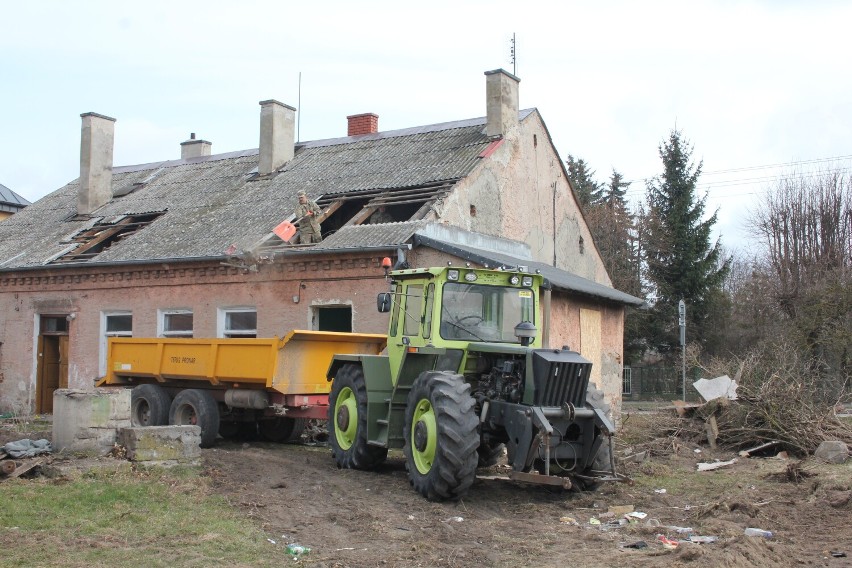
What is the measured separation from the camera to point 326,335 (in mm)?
13031

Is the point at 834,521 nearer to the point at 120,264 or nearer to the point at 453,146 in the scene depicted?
the point at 453,146

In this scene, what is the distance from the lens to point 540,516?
867 cm

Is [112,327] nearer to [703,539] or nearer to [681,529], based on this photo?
[681,529]

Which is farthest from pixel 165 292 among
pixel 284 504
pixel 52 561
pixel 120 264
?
pixel 52 561

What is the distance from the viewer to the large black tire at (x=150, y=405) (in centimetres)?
1415

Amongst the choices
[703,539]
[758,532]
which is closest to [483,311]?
[703,539]

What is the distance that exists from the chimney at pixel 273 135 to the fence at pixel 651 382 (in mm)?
15818

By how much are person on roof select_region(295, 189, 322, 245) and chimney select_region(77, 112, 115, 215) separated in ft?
28.6

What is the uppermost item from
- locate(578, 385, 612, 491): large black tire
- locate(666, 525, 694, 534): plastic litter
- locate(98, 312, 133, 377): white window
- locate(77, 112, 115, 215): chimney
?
locate(77, 112, 115, 215): chimney

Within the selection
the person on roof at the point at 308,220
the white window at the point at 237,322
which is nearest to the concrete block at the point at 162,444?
the person on roof at the point at 308,220

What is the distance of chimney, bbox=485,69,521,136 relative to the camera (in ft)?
63.5

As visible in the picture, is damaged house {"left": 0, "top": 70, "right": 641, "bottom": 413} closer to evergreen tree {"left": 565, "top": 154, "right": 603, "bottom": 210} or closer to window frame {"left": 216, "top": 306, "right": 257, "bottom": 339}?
window frame {"left": 216, "top": 306, "right": 257, "bottom": 339}

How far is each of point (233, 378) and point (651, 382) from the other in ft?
72.9

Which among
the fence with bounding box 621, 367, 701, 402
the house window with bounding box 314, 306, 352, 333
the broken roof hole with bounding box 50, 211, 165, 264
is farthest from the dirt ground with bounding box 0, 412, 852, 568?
the fence with bounding box 621, 367, 701, 402
